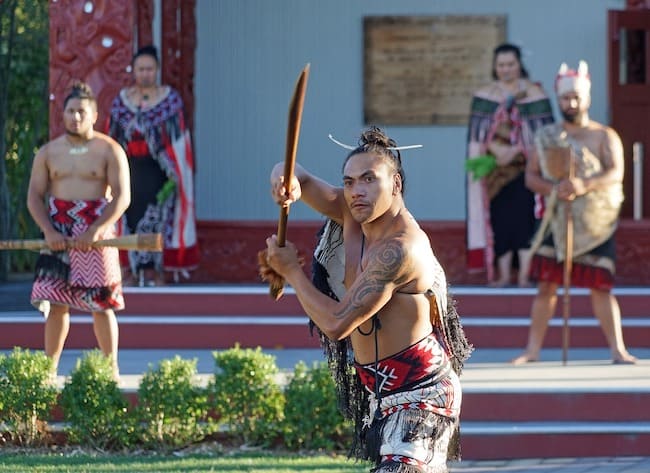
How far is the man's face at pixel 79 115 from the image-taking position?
892cm

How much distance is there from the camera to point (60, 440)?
830 centimetres

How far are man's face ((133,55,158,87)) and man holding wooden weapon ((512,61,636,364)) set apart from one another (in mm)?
3255

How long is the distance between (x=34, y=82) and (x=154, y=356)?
914 cm

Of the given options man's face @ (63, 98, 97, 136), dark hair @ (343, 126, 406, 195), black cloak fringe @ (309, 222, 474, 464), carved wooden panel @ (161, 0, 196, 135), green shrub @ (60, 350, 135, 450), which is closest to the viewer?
dark hair @ (343, 126, 406, 195)

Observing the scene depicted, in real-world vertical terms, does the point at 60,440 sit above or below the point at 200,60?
below

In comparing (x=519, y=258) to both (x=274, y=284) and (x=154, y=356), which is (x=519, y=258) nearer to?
(x=154, y=356)

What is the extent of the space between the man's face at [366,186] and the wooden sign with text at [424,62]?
364 inches

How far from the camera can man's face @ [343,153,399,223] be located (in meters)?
5.01

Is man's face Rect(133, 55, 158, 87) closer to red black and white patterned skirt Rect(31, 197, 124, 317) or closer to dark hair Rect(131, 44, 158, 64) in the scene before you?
dark hair Rect(131, 44, 158, 64)

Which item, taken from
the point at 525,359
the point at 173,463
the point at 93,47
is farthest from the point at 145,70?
the point at 173,463

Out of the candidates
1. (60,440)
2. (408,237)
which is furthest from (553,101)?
(408,237)

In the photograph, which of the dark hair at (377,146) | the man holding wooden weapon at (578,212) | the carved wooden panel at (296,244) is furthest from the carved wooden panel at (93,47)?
the dark hair at (377,146)

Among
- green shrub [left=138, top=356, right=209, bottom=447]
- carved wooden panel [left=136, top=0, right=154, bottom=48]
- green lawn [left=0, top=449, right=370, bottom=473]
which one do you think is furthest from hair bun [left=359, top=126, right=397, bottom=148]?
carved wooden panel [left=136, top=0, right=154, bottom=48]

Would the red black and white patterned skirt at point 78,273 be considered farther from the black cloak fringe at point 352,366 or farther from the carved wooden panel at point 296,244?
the black cloak fringe at point 352,366
